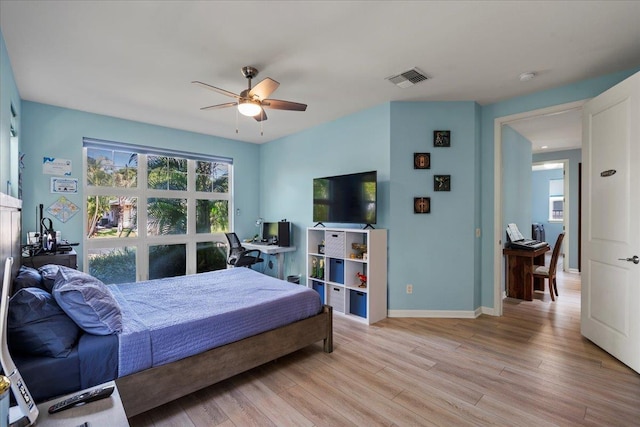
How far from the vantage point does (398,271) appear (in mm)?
3686

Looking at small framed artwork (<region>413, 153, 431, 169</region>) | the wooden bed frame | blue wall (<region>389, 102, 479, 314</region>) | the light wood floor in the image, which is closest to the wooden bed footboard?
the wooden bed frame

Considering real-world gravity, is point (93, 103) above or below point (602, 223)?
above

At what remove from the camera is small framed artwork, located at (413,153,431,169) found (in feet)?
12.0

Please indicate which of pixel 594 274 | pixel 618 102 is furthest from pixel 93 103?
pixel 594 274

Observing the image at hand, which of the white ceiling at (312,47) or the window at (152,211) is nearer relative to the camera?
the white ceiling at (312,47)

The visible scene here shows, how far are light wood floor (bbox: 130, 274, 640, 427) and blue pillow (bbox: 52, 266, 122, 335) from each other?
669 millimetres

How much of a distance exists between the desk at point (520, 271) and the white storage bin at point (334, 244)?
8.51 ft

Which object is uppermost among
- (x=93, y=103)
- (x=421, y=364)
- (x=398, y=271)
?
(x=93, y=103)

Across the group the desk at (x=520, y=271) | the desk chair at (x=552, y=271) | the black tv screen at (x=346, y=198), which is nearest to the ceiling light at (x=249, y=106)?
the black tv screen at (x=346, y=198)

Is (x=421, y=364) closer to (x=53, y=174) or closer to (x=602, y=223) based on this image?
(x=602, y=223)

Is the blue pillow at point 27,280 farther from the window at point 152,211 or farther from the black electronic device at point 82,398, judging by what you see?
the window at point 152,211

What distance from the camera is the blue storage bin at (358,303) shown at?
3586 mm

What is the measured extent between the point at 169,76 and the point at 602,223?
14.4 ft

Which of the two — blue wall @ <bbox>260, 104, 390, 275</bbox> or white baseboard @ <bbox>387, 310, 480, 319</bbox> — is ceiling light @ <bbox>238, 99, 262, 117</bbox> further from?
white baseboard @ <bbox>387, 310, 480, 319</bbox>
